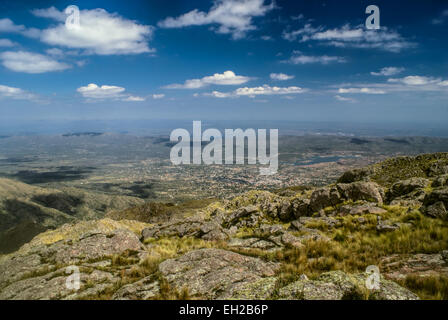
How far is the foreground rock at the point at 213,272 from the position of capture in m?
7.91

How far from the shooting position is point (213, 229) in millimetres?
19594

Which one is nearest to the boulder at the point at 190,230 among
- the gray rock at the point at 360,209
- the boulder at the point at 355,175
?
the gray rock at the point at 360,209

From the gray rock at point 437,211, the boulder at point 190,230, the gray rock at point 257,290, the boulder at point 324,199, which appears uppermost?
the gray rock at point 437,211

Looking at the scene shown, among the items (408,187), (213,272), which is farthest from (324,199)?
(213,272)

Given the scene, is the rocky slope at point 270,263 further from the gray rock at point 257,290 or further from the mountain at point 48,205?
the mountain at point 48,205

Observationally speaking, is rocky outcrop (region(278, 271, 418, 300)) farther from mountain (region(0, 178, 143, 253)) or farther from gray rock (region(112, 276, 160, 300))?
mountain (region(0, 178, 143, 253))

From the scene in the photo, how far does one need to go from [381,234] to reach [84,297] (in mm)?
14157

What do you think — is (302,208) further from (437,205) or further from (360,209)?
(437,205)

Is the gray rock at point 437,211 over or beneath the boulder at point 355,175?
over

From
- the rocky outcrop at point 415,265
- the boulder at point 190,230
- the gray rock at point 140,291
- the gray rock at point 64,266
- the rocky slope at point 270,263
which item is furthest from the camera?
the boulder at point 190,230

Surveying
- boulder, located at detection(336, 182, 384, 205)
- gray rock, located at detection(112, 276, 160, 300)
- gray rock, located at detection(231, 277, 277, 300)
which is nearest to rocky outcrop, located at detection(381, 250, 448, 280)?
gray rock, located at detection(231, 277, 277, 300)

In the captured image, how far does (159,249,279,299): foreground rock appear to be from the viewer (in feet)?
26.0
